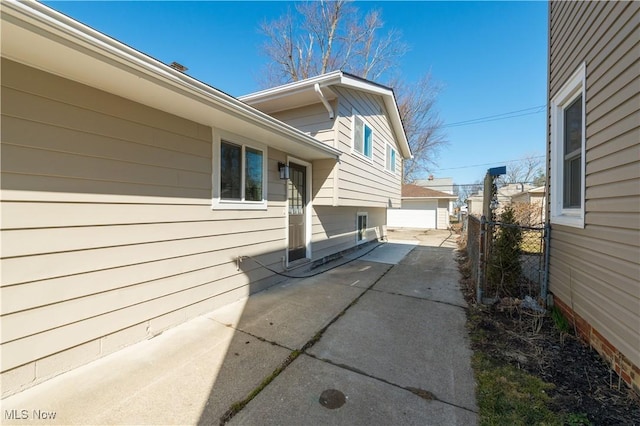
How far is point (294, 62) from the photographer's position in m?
15.8

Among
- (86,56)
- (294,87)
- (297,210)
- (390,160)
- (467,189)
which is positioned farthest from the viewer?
(467,189)

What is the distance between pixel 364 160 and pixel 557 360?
5.43 metres

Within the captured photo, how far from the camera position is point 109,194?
8.41 feet

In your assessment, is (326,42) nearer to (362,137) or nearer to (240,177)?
(362,137)

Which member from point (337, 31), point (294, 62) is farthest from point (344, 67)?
point (294, 62)

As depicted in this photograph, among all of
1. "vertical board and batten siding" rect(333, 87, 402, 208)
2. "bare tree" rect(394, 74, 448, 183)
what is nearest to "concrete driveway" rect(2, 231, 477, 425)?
"vertical board and batten siding" rect(333, 87, 402, 208)

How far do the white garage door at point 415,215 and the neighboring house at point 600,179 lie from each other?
14894 mm

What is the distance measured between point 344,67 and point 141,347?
17306mm

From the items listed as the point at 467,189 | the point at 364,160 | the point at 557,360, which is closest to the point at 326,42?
the point at 364,160

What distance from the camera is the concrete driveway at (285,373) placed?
6.07 ft

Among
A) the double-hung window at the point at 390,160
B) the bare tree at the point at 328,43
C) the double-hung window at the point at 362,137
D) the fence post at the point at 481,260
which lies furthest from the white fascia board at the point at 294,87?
the bare tree at the point at 328,43

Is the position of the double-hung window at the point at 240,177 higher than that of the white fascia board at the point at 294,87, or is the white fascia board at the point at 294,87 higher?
the white fascia board at the point at 294,87

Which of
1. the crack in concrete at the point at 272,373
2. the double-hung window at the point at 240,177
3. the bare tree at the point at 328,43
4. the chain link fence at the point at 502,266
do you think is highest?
the bare tree at the point at 328,43

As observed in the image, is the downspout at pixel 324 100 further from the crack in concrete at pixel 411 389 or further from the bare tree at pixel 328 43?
the bare tree at pixel 328 43
